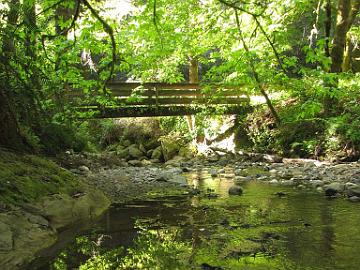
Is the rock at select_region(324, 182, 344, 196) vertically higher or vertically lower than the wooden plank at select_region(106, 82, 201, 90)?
lower

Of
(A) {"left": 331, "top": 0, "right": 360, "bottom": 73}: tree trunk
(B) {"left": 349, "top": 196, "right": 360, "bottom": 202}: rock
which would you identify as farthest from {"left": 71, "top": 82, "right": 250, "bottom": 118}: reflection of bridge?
(B) {"left": 349, "top": 196, "right": 360, "bottom": 202}: rock

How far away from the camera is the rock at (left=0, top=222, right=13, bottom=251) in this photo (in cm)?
279

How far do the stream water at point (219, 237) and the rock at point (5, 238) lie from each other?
24cm

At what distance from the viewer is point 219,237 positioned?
344 centimetres

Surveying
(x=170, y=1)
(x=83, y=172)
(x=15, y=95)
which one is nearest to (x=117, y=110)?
(x=170, y=1)

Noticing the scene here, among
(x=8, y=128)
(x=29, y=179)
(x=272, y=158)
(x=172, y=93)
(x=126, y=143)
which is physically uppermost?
(x=172, y=93)

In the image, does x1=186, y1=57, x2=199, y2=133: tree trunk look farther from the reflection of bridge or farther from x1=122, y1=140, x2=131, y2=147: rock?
x1=122, y1=140, x2=131, y2=147: rock

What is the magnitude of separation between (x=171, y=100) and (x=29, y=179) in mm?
9025

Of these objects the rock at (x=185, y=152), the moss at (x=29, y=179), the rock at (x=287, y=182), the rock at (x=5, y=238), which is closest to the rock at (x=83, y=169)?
the moss at (x=29, y=179)

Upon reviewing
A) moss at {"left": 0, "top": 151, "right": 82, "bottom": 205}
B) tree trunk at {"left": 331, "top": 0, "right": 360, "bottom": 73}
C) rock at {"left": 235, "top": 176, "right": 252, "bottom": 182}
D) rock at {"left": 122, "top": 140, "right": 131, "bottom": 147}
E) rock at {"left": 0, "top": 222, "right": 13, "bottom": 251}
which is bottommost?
rock at {"left": 235, "top": 176, "right": 252, "bottom": 182}

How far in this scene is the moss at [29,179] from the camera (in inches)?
142

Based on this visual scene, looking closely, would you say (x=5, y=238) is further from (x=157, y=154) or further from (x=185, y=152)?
(x=185, y=152)

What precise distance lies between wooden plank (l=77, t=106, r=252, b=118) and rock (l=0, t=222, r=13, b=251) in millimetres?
8016

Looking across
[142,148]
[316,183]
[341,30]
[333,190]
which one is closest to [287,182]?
[316,183]
